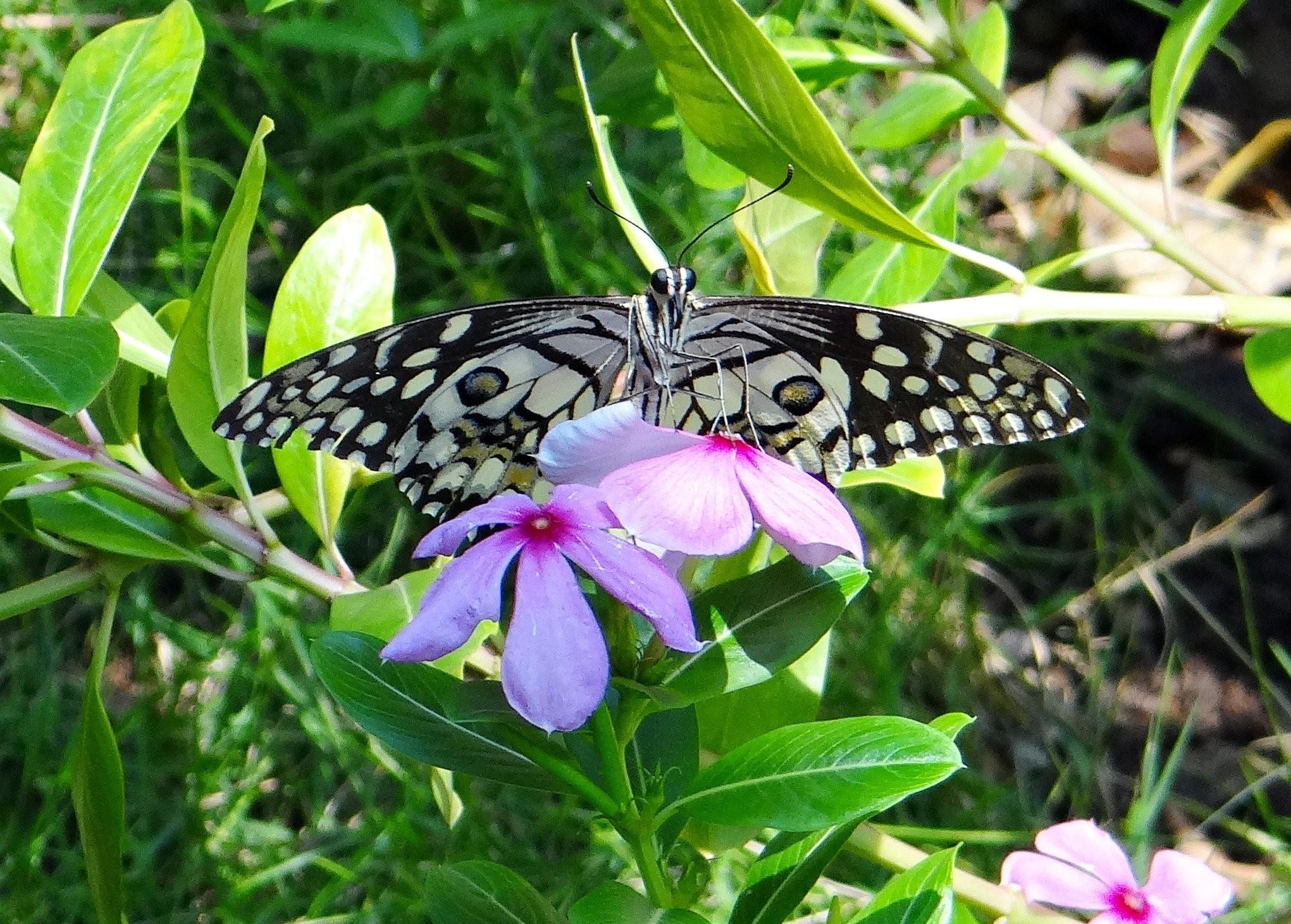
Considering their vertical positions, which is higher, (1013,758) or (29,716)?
(29,716)

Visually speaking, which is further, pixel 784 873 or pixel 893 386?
pixel 893 386

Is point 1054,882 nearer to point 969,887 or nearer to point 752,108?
point 969,887

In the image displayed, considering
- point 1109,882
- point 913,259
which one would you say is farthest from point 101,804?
point 913,259

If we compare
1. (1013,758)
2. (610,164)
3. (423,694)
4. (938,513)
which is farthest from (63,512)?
(1013,758)

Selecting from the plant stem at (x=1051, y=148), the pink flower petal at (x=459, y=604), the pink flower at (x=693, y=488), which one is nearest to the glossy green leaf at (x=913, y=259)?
the plant stem at (x=1051, y=148)

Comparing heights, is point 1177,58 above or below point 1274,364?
above

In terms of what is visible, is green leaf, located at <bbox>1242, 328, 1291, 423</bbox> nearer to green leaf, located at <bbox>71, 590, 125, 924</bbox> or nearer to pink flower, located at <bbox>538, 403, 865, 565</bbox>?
pink flower, located at <bbox>538, 403, 865, 565</bbox>

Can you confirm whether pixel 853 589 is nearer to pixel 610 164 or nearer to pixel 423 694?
pixel 423 694

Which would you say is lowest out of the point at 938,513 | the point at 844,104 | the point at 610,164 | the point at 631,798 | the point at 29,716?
the point at 29,716
